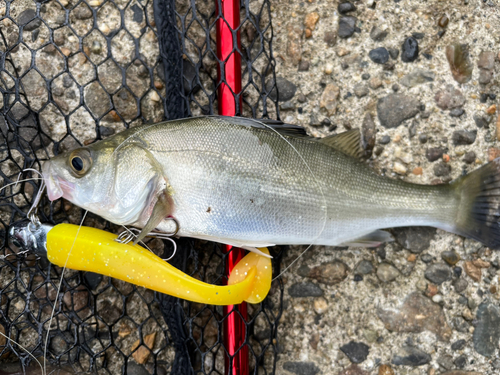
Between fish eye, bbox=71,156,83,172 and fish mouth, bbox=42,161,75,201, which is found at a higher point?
fish eye, bbox=71,156,83,172

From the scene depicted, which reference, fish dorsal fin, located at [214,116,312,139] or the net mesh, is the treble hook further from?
fish dorsal fin, located at [214,116,312,139]

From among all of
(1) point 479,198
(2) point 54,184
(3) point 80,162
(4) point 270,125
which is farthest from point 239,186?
(1) point 479,198

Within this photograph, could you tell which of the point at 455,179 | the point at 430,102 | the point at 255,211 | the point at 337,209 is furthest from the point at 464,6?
the point at 255,211

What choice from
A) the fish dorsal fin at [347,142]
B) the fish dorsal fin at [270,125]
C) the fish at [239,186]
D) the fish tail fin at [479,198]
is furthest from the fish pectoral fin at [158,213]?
the fish tail fin at [479,198]

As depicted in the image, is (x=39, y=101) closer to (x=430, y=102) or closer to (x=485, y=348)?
(x=430, y=102)

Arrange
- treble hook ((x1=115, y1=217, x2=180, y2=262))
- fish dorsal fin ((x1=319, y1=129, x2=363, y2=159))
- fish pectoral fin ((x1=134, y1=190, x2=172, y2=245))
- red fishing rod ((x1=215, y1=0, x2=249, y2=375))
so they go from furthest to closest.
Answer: red fishing rod ((x1=215, y1=0, x2=249, y2=375))
fish dorsal fin ((x1=319, y1=129, x2=363, y2=159))
treble hook ((x1=115, y1=217, x2=180, y2=262))
fish pectoral fin ((x1=134, y1=190, x2=172, y2=245))

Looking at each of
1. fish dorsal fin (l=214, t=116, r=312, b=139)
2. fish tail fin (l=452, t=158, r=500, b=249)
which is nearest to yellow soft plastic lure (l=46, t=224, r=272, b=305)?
fish dorsal fin (l=214, t=116, r=312, b=139)
